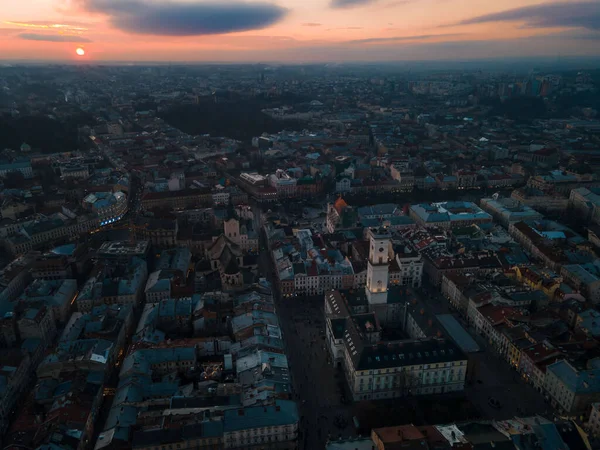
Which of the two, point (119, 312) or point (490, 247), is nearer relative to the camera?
point (119, 312)

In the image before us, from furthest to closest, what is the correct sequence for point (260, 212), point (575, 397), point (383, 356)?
point (260, 212)
point (383, 356)
point (575, 397)

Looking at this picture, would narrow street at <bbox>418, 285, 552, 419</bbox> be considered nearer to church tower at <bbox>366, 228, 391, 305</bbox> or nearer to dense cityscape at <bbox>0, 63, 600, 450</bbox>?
dense cityscape at <bbox>0, 63, 600, 450</bbox>

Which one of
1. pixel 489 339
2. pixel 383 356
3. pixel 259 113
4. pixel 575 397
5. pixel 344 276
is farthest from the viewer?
pixel 259 113

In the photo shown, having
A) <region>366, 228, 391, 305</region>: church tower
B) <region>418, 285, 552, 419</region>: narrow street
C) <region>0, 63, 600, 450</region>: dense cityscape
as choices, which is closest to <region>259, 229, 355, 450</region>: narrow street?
<region>0, 63, 600, 450</region>: dense cityscape

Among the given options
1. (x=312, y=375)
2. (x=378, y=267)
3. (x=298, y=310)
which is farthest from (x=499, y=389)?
(x=298, y=310)

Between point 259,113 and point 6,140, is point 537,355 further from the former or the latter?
point 259,113

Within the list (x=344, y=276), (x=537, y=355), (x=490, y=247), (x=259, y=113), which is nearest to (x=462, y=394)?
(x=537, y=355)

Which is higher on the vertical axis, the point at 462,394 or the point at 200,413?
the point at 200,413

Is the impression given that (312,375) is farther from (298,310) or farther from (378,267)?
(378,267)
